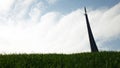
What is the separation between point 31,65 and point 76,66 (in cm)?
251

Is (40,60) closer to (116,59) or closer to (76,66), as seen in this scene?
(76,66)

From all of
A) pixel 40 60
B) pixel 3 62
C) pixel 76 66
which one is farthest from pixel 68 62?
pixel 3 62

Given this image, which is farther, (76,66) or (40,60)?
(40,60)

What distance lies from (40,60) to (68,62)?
167 centimetres

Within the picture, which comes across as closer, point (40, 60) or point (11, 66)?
point (11, 66)

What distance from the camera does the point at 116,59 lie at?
13.2 m

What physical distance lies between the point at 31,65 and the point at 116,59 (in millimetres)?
4886

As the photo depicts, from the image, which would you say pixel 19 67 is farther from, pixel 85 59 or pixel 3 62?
pixel 85 59

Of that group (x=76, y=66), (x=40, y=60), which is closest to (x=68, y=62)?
(x=76, y=66)

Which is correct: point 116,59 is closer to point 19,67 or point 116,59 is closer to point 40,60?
point 40,60

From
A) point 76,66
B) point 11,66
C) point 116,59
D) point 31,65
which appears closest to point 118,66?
point 116,59

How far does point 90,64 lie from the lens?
1227 cm

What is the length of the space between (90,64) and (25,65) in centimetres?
349

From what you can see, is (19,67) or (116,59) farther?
(116,59)
